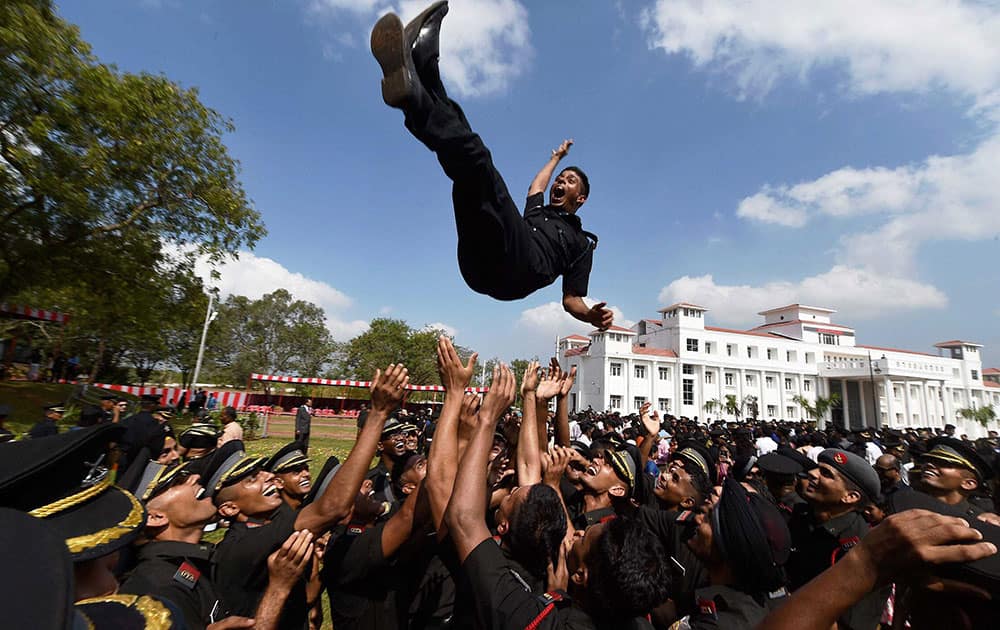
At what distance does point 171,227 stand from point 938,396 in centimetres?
7049

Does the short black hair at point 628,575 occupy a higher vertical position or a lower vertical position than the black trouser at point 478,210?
lower

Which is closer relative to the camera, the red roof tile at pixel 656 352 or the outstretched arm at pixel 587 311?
the outstretched arm at pixel 587 311

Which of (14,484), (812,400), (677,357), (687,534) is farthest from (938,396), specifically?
(14,484)

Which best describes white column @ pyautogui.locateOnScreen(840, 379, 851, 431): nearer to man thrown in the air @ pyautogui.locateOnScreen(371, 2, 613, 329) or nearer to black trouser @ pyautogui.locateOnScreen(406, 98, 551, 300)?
man thrown in the air @ pyautogui.locateOnScreen(371, 2, 613, 329)

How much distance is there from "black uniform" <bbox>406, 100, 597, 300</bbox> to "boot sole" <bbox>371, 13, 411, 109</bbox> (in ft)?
0.45

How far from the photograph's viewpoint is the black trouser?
2.45m

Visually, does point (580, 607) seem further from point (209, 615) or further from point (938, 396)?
point (938, 396)

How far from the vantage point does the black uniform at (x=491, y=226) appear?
2.47 meters

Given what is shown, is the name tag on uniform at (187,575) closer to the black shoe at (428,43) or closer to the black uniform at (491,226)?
the black uniform at (491,226)

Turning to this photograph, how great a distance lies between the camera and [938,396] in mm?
52406

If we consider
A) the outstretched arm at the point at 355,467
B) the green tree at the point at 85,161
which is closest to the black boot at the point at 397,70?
the outstretched arm at the point at 355,467

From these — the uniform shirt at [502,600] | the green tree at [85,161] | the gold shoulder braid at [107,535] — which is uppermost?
the green tree at [85,161]

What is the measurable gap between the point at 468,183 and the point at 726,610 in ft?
7.77

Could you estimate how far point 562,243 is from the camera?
11.8 ft
